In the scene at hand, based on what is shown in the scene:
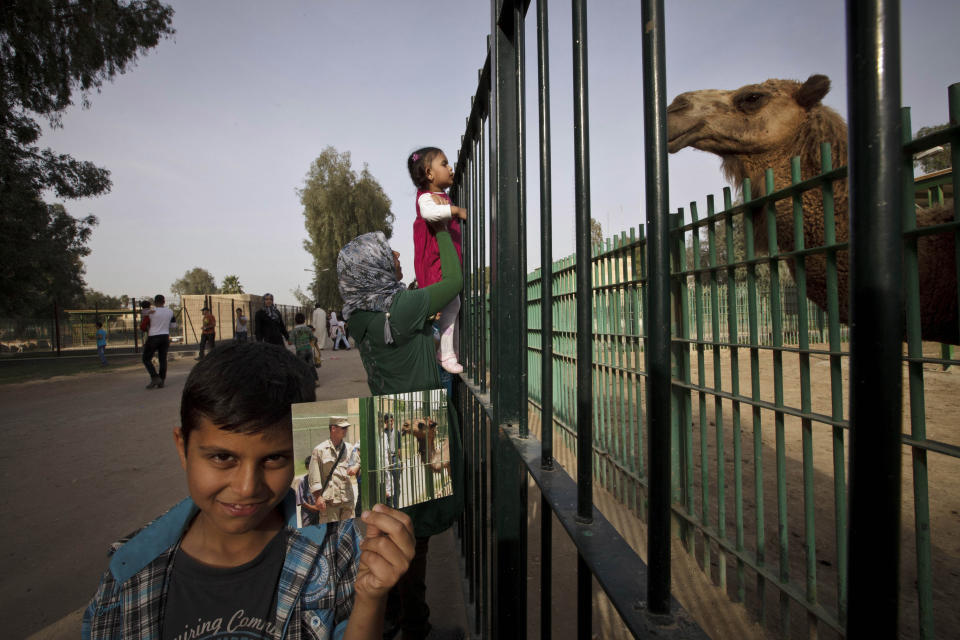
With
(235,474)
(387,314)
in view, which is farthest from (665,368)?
(387,314)

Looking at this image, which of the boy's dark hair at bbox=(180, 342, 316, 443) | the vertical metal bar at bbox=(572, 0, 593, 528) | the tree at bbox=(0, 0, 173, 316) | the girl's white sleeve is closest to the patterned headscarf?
the girl's white sleeve

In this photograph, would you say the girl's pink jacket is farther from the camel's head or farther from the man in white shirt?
the man in white shirt

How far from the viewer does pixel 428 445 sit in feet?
3.71

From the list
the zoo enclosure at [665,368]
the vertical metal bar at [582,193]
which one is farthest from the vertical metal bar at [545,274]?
the vertical metal bar at [582,193]

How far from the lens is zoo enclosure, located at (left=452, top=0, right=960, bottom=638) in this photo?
32 cm

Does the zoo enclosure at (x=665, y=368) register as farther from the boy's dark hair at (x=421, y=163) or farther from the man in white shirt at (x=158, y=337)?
the man in white shirt at (x=158, y=337)

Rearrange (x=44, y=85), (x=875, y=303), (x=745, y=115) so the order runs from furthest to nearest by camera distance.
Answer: (x=44, y=85), (x=745, y=115), (x=875, y=303)

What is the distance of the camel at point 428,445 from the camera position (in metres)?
1.12

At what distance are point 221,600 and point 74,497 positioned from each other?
4.20 m

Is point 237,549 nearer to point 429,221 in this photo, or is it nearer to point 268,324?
point 429,221

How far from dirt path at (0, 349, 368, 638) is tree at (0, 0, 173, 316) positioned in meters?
10.3

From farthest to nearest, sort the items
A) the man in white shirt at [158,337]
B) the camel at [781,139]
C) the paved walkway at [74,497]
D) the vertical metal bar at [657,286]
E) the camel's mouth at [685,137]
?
the man in white shirt at [158,337] < the camel's mouth at [685,137] < the camel at [781,139] < the paved walkway at [74,497] < the vertical metal bar at [657,286]

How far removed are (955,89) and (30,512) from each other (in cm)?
586

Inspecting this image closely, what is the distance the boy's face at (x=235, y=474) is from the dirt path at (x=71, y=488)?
224cm
